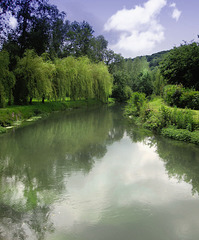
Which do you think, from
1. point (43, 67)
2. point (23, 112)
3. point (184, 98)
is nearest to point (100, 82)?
point (43, 67)

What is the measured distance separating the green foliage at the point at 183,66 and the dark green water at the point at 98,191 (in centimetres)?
1131

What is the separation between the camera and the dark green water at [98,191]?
158 inches

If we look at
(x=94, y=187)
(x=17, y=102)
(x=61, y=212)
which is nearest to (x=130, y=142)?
(x=94, y=187)

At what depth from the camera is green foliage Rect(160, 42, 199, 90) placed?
62.1ft

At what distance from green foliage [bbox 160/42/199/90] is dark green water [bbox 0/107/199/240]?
445 inches

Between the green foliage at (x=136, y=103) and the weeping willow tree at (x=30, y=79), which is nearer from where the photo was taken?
the green foliage at (x=136, y=103)

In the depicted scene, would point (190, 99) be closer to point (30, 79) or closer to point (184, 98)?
point (184, 98)

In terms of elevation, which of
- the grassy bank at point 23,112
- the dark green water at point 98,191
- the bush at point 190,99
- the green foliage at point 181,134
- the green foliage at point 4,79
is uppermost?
the green foliage at point 4,79

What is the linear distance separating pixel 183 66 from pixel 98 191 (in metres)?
17.2

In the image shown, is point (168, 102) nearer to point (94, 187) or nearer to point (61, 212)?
point (94, 187)

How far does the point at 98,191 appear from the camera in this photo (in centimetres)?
552

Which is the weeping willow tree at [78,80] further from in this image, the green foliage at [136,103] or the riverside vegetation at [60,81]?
the green foliage at [136,103]

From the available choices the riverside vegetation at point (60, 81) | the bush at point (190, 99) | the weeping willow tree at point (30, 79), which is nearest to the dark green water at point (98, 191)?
the riverside vegetation at point (60, 81)

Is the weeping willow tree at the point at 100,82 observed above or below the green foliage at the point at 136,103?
above
